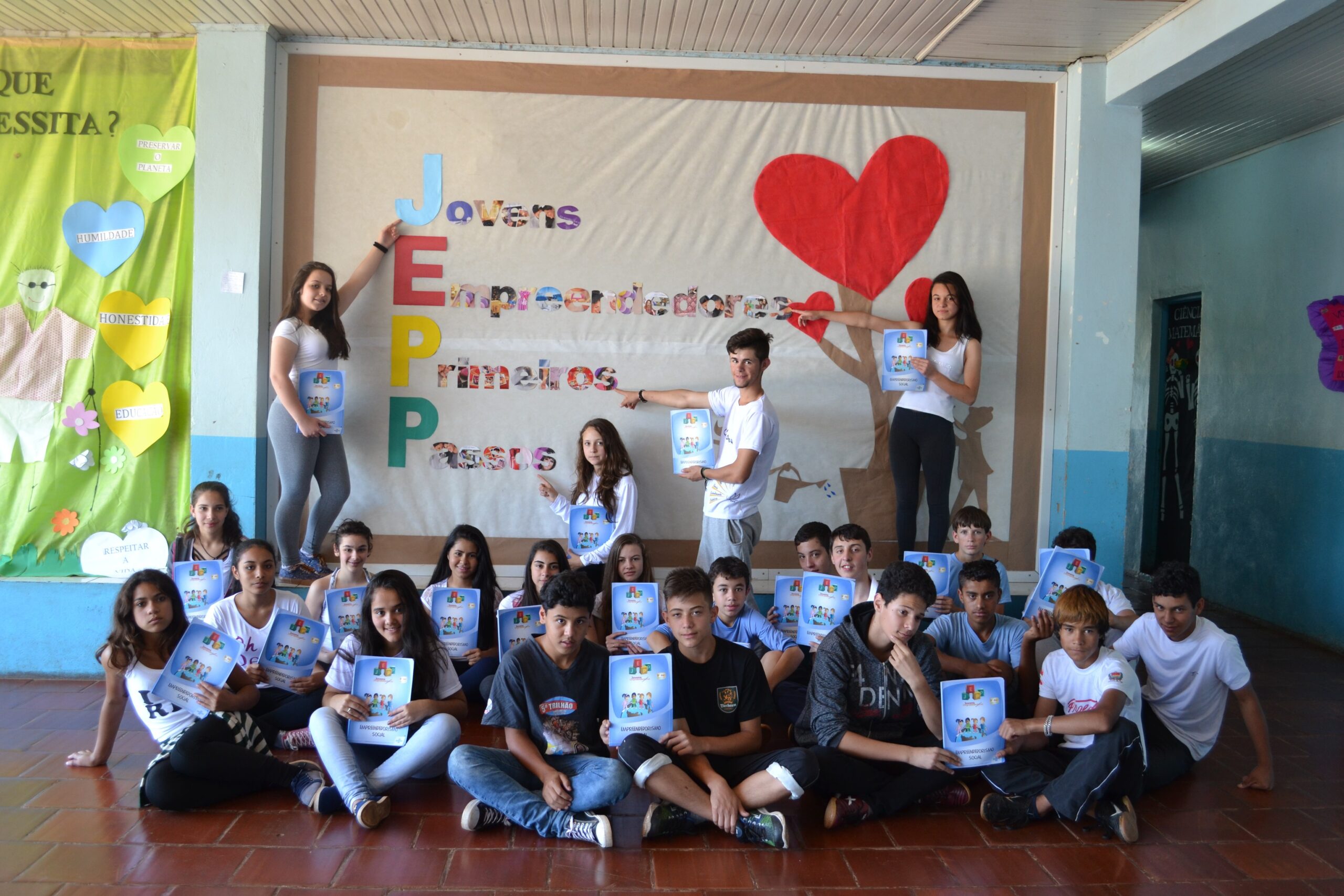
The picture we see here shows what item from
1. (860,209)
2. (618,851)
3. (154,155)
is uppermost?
(154,155)

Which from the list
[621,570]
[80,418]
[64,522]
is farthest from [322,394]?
[621,570]

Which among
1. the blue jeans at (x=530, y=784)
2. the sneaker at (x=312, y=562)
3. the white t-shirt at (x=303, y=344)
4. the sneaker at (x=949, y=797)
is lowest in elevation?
the sneaker at (x=949, y=797)

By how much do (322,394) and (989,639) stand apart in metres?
3.17

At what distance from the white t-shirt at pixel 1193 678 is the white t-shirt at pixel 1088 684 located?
232 millimetres

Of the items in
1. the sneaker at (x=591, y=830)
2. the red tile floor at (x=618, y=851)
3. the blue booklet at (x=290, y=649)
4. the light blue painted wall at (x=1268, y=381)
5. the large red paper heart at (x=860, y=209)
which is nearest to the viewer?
the red tile floor at (x=618, y=851)

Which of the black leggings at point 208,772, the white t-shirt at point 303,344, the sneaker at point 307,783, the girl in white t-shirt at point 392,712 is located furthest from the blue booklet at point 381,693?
the white t-shirt at point 303,344

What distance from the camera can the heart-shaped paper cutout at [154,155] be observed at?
4.63 meters

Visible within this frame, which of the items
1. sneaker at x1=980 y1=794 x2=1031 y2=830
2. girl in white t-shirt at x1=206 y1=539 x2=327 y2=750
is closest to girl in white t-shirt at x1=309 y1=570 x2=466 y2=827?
girl in white t-shirt at x1=206 y1=539 x2=327 y2=750

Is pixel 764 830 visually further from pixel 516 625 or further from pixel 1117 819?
pixel 516 625

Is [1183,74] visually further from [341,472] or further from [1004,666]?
[341,472]

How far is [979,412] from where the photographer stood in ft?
16.3

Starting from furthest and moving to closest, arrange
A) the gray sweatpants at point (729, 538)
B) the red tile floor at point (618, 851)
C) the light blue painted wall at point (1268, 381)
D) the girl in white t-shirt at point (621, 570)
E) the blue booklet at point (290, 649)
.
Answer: the light blue painted wall at point (1268, 381) < the gray sweatpants at point (729, 538) < the girl in white t-shirt at point (621, 570) < the blue booklet at point (290, 649) < the red tile floor at point (618, 851)

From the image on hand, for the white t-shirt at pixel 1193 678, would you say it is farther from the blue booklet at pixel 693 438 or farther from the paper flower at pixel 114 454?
the paper flower at pixel 114 454

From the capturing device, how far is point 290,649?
337 cm
